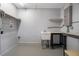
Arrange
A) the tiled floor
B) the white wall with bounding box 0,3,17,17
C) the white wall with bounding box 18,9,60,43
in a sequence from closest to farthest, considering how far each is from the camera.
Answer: the white wall with bounding box 0,3,17,17
the tiled floor
the white wall with bounding box 18,9,60,43

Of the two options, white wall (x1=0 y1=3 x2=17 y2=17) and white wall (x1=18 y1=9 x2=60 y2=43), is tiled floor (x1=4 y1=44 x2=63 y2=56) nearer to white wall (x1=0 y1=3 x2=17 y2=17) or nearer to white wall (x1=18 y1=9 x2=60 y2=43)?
white wall (x1=0 y1=3 x2=17 y2=17)

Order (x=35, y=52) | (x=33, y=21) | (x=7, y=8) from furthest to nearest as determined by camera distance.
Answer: (x=33, y=21), (x=35, y=52), (x=7, y=8)

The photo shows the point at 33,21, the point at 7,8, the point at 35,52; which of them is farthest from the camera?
the point at 33,21

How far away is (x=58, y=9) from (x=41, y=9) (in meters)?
1.31

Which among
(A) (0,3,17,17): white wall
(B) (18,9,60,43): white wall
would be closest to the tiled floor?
(A) (0,3,17,17): white wall

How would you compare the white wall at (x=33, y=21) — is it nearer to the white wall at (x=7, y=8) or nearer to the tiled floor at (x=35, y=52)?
the white wall at (x=7, y=8)

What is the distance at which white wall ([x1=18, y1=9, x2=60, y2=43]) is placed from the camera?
8.83 metres

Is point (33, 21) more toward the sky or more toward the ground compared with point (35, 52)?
more toward the sky

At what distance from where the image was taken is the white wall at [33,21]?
29.0 feet

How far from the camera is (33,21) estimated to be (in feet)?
29.1

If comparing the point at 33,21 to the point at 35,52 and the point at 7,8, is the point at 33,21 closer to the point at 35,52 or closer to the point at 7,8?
the point at 7,8

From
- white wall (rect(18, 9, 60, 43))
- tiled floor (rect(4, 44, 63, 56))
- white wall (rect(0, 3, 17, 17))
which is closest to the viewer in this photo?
white wall (rect(0, 3, 17, 17))

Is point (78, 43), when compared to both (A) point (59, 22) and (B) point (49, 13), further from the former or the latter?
(B) point (49, 13)

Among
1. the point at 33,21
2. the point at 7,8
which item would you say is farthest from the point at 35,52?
the point at 33,21
